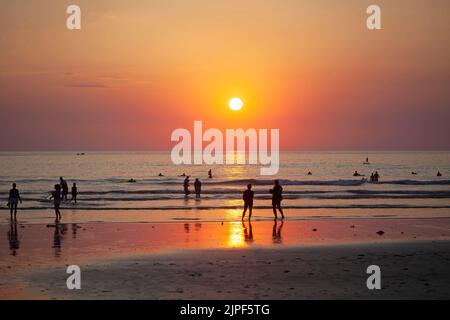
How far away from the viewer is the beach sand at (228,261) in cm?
1350

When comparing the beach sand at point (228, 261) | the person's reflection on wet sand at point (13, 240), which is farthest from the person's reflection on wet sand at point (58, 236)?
the person's reflection on wet sand at point (13, 240)

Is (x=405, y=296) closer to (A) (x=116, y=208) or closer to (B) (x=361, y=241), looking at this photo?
(B) (x=361, y=241)

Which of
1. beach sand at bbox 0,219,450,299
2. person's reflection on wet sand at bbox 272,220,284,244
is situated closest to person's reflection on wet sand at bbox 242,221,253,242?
beach sand at bbox 0,219,450,299

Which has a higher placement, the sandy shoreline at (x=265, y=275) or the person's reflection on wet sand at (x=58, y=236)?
the sandy shoreline at (x=265, y=275)

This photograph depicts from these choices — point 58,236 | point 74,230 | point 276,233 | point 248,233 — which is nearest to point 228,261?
point 248,233

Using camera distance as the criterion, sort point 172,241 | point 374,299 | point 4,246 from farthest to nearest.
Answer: point 172,241 → point 4,246 → point 374,299

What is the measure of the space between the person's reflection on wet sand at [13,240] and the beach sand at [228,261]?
2.5 inches

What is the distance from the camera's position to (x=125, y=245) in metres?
21.5

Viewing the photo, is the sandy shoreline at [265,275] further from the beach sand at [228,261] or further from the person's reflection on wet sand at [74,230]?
the person's reflection on wet sand at [74,230]

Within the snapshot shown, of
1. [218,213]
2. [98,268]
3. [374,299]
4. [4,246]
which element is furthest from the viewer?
[218,213]

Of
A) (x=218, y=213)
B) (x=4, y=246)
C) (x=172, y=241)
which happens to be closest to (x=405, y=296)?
(x=172, y=241)

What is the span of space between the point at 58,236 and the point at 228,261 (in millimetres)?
9414

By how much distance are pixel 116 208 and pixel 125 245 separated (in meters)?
18.9

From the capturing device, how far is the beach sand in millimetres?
13500
